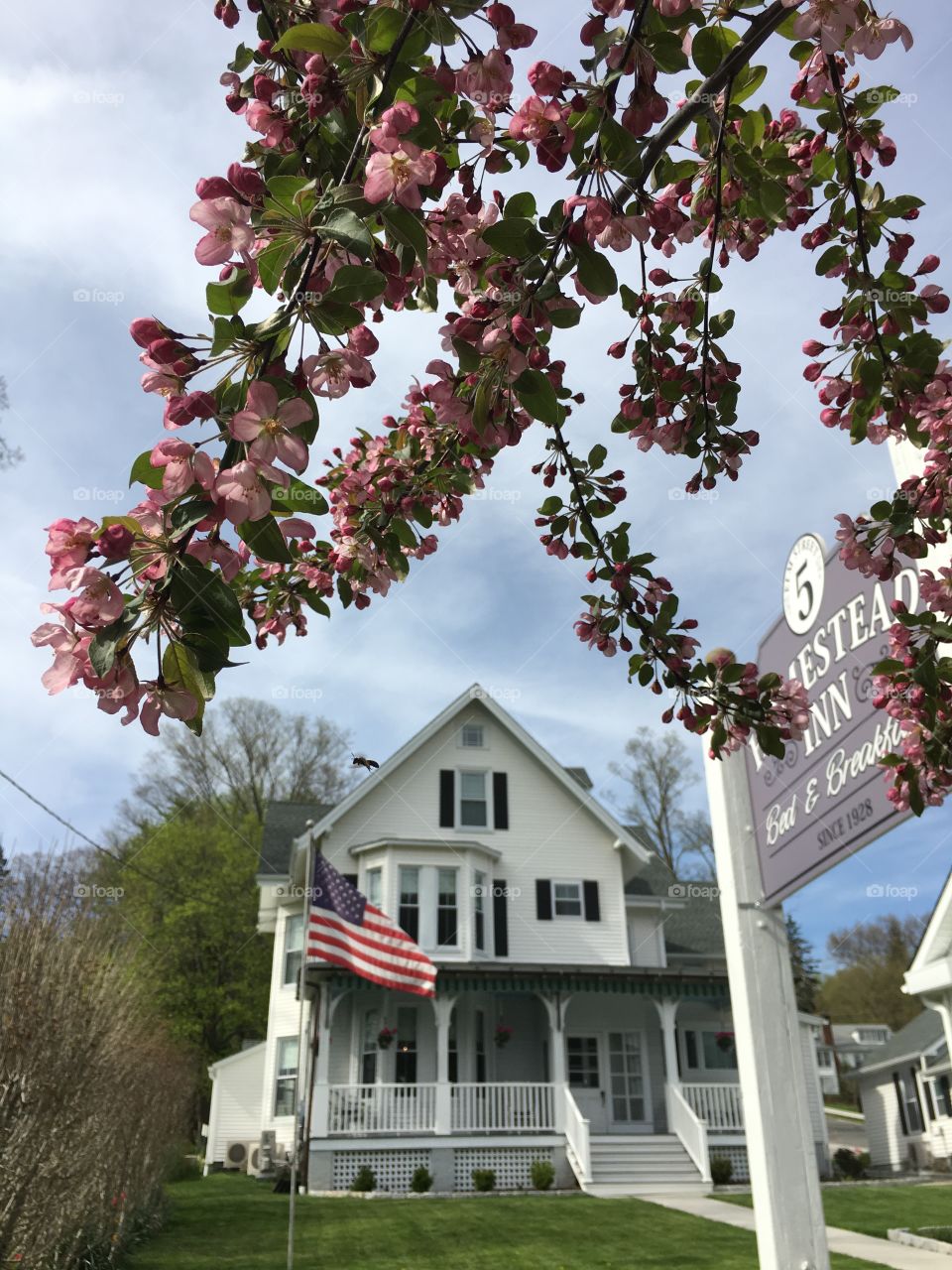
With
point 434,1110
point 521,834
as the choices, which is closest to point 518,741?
point 521,834

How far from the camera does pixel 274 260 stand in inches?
47.4

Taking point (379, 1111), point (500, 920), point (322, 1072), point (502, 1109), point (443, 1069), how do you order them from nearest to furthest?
1. point (379, 1111)
2. point (502, 1109)
3. point (443, 1069)
4. point (322, 1072)
5. point (500, 920)

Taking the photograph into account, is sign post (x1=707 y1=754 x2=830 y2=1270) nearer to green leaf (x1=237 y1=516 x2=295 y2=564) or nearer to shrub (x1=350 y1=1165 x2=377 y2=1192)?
green leaf (x1=237 y1=516 x2=295 y2=564)

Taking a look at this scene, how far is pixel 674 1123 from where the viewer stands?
1759 centimetres

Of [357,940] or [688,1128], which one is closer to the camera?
[357,940]

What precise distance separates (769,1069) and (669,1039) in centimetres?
1364

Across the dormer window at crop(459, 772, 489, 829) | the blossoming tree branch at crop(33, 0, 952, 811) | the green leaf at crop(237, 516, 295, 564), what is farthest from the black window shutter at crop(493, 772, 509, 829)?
the green leaf at crop(237, 516, 295, 564)

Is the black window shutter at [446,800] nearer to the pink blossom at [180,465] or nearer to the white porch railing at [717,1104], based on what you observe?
the white porch railing at [717,1104]

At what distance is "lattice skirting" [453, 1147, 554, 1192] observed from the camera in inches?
643

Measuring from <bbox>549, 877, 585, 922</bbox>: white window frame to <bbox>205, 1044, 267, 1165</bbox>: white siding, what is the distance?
301 inches

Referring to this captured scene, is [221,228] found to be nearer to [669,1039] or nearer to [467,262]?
[467,262]

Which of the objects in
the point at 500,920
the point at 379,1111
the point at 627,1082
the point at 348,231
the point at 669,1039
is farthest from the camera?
the point at 500,920

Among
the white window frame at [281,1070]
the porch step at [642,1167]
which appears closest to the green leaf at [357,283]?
the porch step at [642,1167]

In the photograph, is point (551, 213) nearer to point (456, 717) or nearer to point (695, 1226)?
point (695, 1226)
